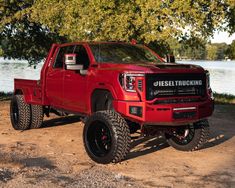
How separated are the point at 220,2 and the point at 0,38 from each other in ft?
32.8

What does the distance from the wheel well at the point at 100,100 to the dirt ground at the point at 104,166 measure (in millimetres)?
852

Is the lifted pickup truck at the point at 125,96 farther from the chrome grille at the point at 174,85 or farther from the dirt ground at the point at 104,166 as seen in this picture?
the dirt ground at the point at 104,166

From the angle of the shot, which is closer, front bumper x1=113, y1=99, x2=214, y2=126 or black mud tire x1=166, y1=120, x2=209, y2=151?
front bumper x1=113, y1=99, x2=214, y2=126

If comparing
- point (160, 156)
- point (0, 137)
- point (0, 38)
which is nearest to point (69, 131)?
point (0, 137)

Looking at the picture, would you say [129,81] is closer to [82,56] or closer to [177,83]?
→ [177,83]

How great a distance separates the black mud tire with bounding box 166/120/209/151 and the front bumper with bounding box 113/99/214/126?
0.89 metres

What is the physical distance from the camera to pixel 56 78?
827cm

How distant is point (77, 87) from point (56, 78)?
0.85 metres

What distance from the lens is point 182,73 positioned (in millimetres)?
6707

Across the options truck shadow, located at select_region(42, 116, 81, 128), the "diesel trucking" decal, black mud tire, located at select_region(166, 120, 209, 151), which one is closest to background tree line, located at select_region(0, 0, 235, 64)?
truck shadow, located at select_region(42, 116, 81, 128)

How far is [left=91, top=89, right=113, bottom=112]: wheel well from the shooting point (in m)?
7.07

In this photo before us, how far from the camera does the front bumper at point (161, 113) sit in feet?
20.8

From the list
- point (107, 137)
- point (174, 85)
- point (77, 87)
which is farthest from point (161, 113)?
point (77, 87)

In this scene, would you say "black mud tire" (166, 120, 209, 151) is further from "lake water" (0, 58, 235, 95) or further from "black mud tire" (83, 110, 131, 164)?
"lake water" (0, 58, 235, 95)
